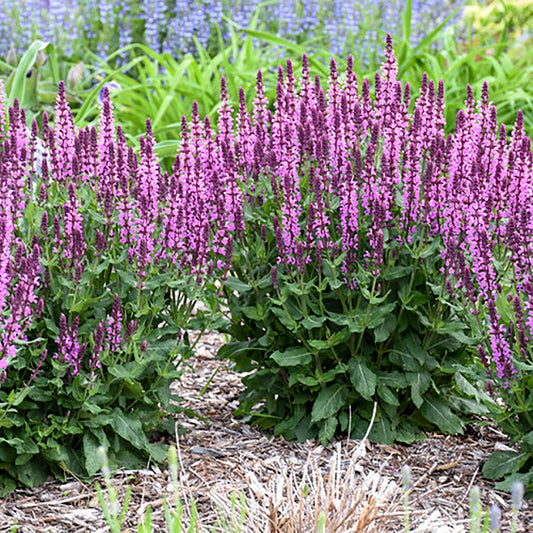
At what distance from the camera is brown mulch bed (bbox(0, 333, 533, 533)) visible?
109 inches

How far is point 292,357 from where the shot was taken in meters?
3.38

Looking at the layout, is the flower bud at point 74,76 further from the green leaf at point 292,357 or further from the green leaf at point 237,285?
the green leaf at point 292,357

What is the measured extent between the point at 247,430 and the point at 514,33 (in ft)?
38.0

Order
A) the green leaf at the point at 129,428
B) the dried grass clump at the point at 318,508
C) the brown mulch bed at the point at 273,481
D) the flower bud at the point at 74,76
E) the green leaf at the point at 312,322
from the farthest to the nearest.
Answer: the flower bud at the point at 74,76
the green leaf at the point at 312,322
the green leaf at the point at 129,428
the brown mulch bed at the point at 273,481
the dried grass clump at the point at 318,508

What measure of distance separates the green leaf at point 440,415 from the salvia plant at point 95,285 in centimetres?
105

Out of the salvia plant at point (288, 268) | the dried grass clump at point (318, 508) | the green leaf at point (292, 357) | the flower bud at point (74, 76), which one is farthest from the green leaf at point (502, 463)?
the flower bud at point (74, 76)

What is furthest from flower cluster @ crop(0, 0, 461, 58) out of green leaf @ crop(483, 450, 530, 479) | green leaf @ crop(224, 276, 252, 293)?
green leaf @ crop(483, 450, 530, 479)

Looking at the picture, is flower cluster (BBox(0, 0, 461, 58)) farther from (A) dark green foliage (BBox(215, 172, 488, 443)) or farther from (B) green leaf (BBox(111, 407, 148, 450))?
(B) green leaf (BBox(111, 407, 148, 450))

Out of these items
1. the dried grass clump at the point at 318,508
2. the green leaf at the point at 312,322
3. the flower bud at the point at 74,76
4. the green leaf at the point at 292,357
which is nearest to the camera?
the dried grass clump at the point at 318,508

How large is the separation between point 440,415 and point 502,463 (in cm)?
38

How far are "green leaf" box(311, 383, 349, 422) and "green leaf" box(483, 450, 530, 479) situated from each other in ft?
2.04

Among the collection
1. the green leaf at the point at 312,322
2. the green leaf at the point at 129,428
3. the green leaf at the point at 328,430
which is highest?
the green leaf at the point at 312,322

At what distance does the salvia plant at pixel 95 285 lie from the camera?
302 cm

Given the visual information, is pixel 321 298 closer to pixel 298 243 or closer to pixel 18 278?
pixel 298 243
